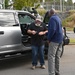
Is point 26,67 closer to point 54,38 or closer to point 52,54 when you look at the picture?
point 52,54

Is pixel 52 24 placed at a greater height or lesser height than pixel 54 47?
greater

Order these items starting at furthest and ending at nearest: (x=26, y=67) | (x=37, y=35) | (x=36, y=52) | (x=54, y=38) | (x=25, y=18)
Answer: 1. (x=25, y=18)
2. (x=26, y=67)
3. (x=36, y=52)
4. (x=37, y=35)
5. (x=54, y=38)

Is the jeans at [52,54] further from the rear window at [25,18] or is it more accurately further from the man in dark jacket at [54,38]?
the rear window at [25,18]

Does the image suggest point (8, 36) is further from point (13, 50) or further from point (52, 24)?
point (52, 24)

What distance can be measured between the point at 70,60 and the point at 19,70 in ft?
7.19

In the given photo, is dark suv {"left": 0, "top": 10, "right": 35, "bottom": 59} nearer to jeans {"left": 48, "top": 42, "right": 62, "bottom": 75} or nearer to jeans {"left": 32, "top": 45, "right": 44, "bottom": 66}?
jeans {"left": 32, "top": 45, "right": 44, "bottom": 66}

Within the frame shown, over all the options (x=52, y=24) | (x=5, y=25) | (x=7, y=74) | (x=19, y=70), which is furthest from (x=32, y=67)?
(x=52, y=24)

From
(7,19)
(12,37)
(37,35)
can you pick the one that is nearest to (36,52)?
(37,35)

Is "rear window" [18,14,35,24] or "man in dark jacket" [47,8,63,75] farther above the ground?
"rear window" [18,14,35,24]

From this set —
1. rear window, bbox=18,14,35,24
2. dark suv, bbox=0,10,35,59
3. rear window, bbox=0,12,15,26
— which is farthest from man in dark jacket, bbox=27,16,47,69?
rear window, bbox=18,14,35,24

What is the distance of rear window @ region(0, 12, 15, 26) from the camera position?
8.12m

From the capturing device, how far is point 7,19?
8281 mm

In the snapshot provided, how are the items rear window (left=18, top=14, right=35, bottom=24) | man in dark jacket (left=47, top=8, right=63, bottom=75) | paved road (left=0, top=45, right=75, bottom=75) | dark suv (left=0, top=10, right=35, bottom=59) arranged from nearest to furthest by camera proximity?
man in dark jacket (left=47, top=8, right=63, bottom=75) → paved road (left=0, top=45, right=75, bottom=75) → dark suv (left=0, top=10, right=35, bottom=59) → rear window (left=18, top=14, right=35, bottom=24)

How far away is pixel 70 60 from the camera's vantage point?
31.4ft
